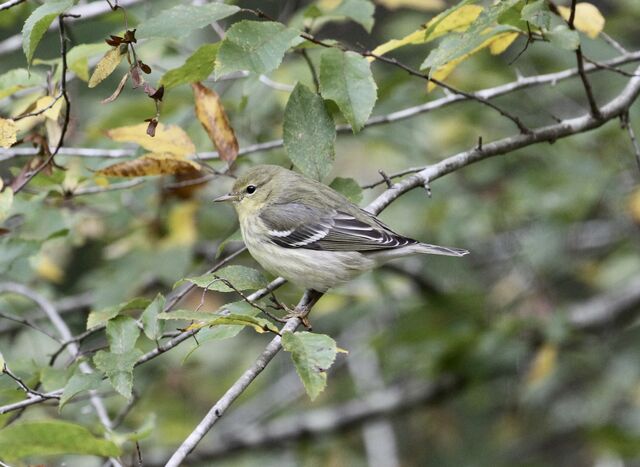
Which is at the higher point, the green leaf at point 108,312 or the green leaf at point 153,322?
the green leaf at point 153,322

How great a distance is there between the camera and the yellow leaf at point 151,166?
3572 mm

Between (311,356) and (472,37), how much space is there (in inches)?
47.8

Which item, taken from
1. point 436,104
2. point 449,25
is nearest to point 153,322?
point 449,25

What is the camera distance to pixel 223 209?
237 inches

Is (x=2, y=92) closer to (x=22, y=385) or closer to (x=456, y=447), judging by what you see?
(x=22, y=385)

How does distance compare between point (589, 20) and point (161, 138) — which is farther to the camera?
point (161, 138)

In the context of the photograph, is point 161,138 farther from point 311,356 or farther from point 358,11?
point 311,356

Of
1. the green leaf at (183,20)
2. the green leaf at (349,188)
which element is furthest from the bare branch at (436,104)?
the green leaf at (183,20)

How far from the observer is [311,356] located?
2.43 metres

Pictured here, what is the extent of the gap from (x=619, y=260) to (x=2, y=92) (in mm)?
4511

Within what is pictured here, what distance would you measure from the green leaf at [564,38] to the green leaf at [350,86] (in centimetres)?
64

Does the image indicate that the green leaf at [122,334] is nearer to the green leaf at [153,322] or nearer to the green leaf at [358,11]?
the green leaf at [153,322]

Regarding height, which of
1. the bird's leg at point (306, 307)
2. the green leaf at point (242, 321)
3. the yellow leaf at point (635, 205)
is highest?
the green leaf at point (242, 321)

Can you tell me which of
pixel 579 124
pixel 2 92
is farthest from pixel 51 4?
pixel 579 124
